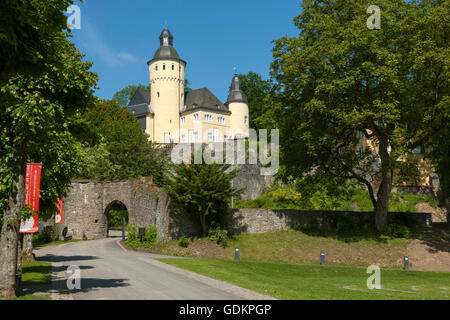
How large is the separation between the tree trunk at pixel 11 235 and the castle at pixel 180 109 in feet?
214

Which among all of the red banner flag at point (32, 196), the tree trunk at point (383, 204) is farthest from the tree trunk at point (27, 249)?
the tree trunk at point (383, 204)

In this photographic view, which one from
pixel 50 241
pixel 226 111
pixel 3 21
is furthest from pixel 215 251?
pixel 226 111

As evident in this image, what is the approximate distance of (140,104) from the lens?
81.1 meters

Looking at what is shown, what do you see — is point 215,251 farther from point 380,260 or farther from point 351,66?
point 351,66

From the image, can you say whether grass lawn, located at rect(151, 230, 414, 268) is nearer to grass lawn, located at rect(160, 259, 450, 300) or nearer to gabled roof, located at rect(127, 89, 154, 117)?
grass lawn, located at rect(160, 259, 450, 300)

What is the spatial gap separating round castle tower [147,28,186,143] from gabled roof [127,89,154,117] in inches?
63.6

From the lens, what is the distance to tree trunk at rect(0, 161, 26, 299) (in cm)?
1062

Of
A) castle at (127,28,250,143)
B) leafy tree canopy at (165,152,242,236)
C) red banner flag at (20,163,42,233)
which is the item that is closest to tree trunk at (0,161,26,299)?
red banner flag at (20,163,42,233)

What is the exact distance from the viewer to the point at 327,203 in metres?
36.5

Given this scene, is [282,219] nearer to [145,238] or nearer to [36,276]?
[145,238]

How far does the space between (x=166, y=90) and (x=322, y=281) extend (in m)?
64.6

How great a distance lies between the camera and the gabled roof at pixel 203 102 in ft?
254

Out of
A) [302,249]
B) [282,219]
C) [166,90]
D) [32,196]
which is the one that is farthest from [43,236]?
[166,90]
